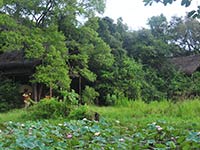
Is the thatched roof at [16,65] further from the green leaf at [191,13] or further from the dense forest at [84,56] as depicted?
the green leaf at [191,13]

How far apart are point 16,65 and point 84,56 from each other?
2.90m

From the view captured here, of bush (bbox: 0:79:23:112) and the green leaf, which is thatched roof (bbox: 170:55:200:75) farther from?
the green leaf

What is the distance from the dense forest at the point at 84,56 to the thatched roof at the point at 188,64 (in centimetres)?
36

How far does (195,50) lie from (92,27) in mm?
11478

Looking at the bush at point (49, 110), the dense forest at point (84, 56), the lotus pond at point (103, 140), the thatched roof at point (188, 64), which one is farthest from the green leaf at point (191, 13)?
the thatched roof at point (188, 64)

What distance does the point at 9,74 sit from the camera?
14.4 meters

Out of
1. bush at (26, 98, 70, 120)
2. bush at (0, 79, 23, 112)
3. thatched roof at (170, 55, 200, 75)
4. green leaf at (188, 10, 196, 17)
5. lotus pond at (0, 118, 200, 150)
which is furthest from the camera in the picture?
thatched roof at (170, 55, 200, 75)

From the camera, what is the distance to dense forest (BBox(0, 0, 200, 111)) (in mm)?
12008

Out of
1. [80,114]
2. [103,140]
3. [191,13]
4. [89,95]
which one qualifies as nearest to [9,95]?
[89,95]

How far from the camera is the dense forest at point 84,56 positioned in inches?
473

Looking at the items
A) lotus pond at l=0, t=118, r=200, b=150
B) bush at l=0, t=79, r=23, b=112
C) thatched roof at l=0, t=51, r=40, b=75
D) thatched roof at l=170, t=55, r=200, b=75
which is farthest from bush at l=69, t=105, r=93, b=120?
thatched roof at l=170, t=55, r=200, b=75

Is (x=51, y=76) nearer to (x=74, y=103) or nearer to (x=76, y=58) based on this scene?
(x=76, y=58)

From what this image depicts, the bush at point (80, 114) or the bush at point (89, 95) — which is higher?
the bush at point (89, 95)

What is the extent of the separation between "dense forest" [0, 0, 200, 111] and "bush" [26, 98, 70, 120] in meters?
1.83
